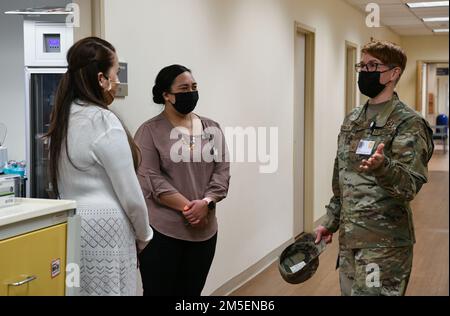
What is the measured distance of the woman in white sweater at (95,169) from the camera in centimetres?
171

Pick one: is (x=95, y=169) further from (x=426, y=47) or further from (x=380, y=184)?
(x=426, y=47)

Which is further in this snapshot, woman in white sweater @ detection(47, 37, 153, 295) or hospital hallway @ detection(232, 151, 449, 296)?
hospital hallway @ detection(232, 151, 449, 296)

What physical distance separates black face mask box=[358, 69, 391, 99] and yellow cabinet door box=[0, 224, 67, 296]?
4.34 feet

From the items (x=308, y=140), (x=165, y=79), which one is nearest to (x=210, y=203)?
(x=165, y=79)

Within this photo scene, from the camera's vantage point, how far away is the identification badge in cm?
208

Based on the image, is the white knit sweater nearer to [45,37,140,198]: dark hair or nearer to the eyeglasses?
[45,37,140,198]: dark hair

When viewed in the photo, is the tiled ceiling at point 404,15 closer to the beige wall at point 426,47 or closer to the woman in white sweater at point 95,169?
the beige wall at point 426,47

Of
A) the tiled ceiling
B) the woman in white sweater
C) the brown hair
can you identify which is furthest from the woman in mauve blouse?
the tiled ceiling

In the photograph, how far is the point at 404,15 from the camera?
23.1ft

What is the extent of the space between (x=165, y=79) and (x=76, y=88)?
814 millimetres

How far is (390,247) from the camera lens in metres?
2.07

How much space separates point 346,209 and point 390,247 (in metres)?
0.22
